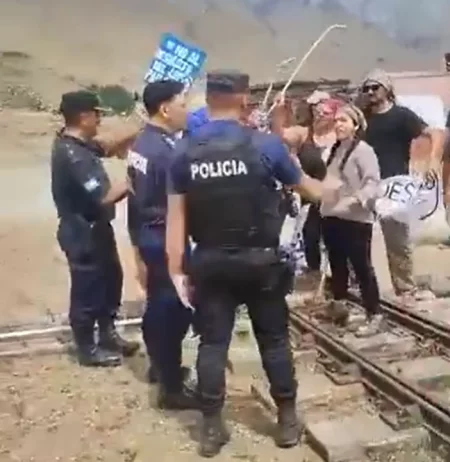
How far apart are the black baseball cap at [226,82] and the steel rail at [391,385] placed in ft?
6.31

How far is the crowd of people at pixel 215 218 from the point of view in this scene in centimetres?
403

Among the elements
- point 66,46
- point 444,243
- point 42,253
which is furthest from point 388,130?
point 66,46

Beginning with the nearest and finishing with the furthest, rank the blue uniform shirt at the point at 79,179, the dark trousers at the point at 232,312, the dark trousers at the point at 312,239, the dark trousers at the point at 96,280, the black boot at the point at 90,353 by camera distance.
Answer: the dark trousers at the point at 232,312 < the blue uniform shirt at the point at 79,179 < the dark trousers at the point at 96,280 < the black boot at the point at 90,353 < the dark trousers at the point at 312,239

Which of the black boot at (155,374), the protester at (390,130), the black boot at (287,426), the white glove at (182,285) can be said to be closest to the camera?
the white glove at (182,285)

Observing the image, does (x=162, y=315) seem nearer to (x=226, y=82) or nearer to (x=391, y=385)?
(x=391, y=385)

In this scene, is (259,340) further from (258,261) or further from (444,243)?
(444,243)

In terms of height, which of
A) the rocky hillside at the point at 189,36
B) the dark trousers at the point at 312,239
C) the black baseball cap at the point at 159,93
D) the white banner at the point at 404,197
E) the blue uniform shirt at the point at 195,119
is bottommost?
the dark trousers at the point at 312,239

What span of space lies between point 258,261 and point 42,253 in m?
6.26

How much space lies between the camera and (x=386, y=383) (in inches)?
196

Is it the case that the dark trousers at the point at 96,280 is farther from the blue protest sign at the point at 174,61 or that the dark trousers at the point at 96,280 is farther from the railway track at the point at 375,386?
the railway track at the point at 375,386

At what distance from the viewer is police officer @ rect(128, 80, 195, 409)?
4.67 m

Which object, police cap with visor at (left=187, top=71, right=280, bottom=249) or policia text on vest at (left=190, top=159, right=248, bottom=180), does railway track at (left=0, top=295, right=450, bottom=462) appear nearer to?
police cap with visor at (left=187, top=71, right=280, bottom=249)

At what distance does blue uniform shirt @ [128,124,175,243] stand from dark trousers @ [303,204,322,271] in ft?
9.03

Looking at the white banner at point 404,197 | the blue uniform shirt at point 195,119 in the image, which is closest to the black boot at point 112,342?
the blue uniform shirt at point 195,119
